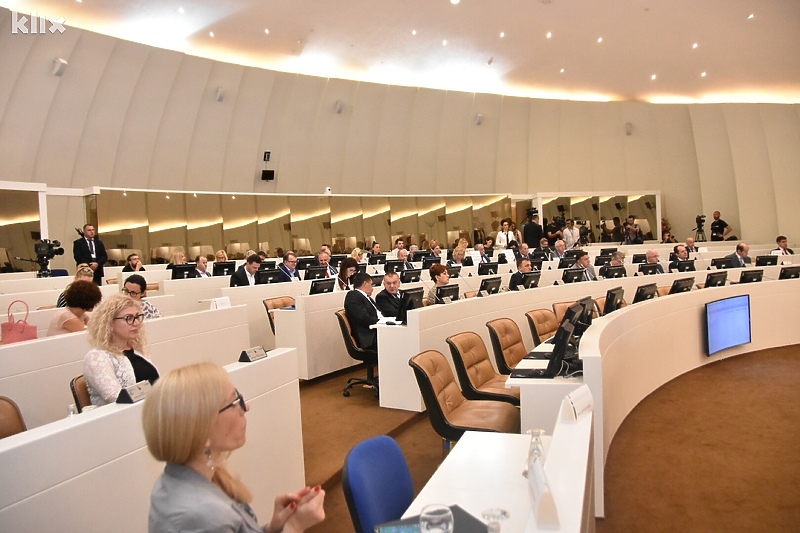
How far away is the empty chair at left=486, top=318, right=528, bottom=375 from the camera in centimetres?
485

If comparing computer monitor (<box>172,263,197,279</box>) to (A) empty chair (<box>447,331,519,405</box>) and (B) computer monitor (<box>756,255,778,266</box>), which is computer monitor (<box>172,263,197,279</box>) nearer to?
(A) empty chair (<box>447,331,519,405</box>)

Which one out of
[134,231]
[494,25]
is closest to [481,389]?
[494,25]

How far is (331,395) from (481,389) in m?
2.08

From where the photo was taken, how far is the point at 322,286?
7.15m

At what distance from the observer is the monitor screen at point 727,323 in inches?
268

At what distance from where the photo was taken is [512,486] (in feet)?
6.88

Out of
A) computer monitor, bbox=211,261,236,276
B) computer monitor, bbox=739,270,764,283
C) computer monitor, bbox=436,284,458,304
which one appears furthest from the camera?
computer monitor, bbox=211,261,236,276

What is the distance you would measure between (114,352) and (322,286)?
4159mm

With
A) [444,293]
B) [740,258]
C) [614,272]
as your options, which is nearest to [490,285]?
[444,293]

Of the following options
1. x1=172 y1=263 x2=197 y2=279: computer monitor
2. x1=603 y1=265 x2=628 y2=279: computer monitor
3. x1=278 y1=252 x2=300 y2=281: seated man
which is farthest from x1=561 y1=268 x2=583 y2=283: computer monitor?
x1=172 y1=263 x2=197 y2=279: computer monitor

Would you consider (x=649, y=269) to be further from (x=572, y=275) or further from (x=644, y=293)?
(x=644, y=293)

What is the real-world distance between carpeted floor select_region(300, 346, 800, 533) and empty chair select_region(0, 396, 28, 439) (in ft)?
5.34

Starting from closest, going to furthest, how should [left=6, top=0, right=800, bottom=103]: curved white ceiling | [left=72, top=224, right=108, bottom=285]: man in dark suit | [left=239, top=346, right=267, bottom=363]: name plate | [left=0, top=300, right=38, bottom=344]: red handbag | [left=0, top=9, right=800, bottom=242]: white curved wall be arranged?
1. [left=239, top=346, right=267, bottom=363]: name plate
2. [left=0, top=300, right=38, bottom=344]: red handbag
3. [left=72, top=224, right=108, bottom=285]: man in dark suit
4. [left=6, top=0, right=800, bottom=103]: curved white ceiling
5. [left=0, top=9, right=800, bottom=242]: white curved wall

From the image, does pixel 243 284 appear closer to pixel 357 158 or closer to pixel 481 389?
pixel 481 389
